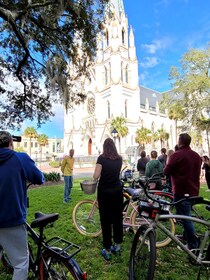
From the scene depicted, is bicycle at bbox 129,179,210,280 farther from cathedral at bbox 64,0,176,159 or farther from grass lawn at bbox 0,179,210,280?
cathedral at bbox 64,0,176,159

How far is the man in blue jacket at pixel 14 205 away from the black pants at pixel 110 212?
5.38 ft

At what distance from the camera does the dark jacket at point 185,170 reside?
377 cm

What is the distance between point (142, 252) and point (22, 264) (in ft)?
4.96

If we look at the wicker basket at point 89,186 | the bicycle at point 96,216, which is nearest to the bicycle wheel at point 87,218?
the bicycle at point 96,216

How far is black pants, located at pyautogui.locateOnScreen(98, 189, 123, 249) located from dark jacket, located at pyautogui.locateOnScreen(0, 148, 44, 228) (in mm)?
1687

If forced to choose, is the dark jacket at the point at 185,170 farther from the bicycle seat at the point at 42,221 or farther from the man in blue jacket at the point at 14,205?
the man in blue jacket at the point at 14,205

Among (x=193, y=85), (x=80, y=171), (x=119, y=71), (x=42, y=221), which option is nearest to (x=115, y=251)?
(x=42, y=221)

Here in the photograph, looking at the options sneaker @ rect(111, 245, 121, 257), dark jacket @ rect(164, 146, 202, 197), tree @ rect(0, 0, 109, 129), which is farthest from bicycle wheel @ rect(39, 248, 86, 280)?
tree @ rect(0, 0, 109, 129)

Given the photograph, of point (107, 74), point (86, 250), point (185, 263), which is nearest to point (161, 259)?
point (185, 263)

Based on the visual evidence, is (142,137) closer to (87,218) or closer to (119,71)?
(119,71)

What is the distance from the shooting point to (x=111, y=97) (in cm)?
4834

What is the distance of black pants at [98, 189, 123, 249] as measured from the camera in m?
3.63

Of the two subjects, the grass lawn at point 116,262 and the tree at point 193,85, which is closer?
the grass lawn at point 116,262

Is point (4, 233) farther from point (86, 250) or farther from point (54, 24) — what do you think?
point (54, 24)
